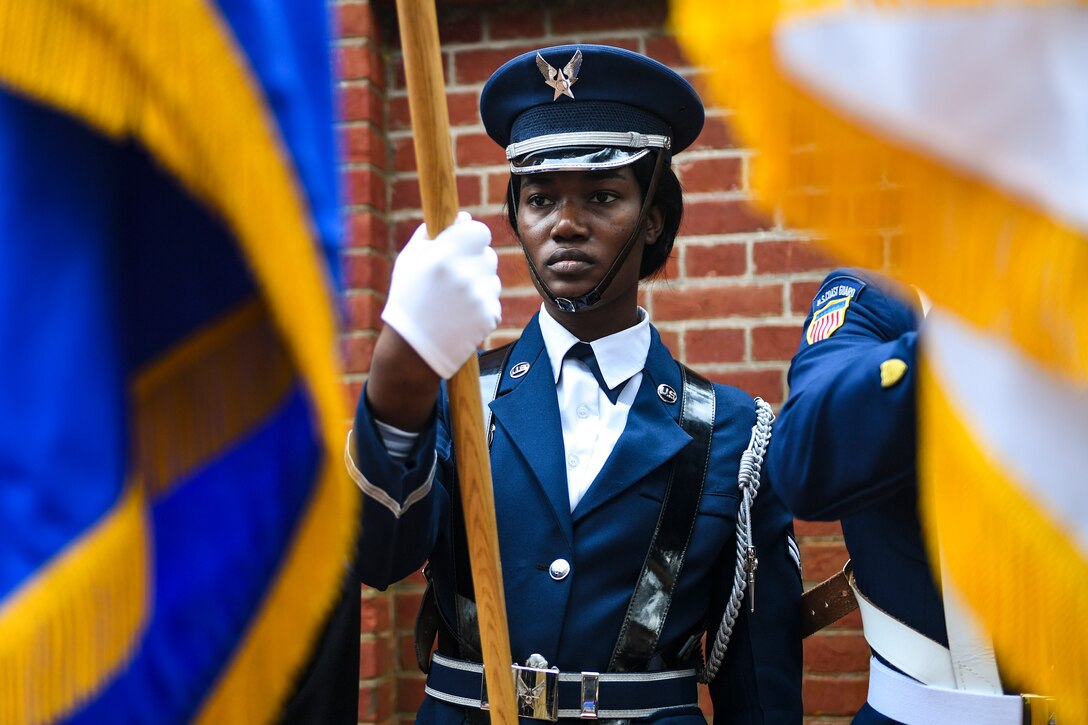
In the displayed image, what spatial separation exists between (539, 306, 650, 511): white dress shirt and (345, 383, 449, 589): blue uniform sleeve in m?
0.34

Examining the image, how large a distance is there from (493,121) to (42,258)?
1.51 metres

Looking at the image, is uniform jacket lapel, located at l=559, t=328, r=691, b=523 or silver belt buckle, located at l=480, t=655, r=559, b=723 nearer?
silver belt buckle, located at l=480, t=655, r=559, b=723

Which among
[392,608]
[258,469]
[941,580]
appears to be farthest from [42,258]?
[392,608]

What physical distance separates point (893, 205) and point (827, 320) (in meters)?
0.73

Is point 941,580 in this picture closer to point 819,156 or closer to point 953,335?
point 953,335

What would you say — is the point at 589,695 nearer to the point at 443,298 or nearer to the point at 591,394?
the point at 591,394

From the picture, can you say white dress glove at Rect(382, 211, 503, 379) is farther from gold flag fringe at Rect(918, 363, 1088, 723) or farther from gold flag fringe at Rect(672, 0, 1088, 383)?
gold flag fringe at Rect(918, 363, 1088, 723)

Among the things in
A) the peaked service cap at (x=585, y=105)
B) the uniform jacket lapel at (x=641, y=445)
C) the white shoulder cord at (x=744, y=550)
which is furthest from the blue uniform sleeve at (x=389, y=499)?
the peaked service cap at (x=585, y=105)

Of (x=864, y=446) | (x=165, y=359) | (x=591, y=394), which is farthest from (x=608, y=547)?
(x=165, y=359)

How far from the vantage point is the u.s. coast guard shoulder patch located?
5.50 feet

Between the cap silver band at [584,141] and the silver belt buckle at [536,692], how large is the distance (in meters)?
0.94

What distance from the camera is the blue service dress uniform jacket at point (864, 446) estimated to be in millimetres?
1393

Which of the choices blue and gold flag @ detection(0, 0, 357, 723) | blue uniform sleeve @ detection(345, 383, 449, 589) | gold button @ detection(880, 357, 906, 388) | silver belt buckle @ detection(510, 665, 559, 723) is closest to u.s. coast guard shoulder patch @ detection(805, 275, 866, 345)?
gold button @ detection(880, 357, 906, 388)

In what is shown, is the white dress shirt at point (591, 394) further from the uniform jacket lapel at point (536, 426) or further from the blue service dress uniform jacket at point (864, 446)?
the blue service dress uniform jacket at point (864, 446)
